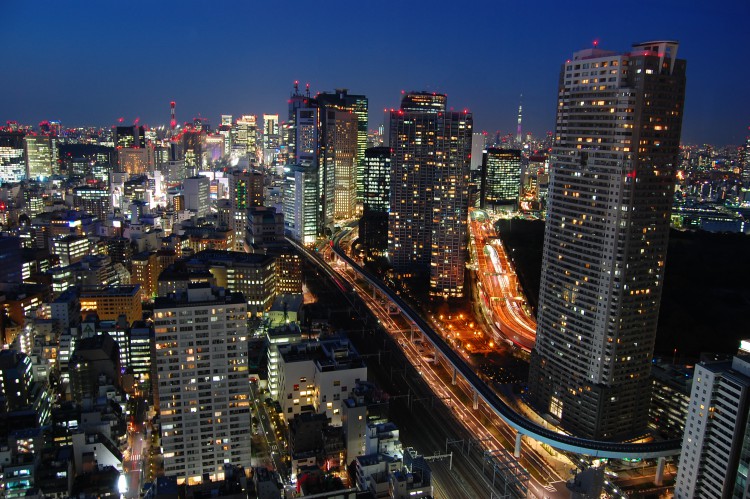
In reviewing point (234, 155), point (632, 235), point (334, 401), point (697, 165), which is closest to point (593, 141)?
point (632, 235)

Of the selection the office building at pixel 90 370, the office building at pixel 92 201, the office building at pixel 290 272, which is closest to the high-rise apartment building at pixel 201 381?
the office building at pixel 90 370

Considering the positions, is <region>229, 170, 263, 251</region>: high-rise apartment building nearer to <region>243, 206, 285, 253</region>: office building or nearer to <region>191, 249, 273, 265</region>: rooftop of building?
<region>243, 206, 285, 253</region>: office building

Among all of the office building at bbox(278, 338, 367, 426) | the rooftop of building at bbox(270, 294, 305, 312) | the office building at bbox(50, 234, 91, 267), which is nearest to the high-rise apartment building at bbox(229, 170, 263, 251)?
the office building at bbox(50, 234, 91, 267)

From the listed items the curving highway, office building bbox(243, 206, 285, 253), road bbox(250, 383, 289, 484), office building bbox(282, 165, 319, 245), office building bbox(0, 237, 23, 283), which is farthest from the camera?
office building bbox(282, 165, 319, 245)

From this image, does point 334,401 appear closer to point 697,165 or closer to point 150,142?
point 697,165

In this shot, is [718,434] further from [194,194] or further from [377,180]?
[194,194]

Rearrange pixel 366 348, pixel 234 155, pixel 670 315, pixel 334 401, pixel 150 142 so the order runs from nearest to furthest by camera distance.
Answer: pixel 334 401, pixel 366 348, pixel 670 315, pixel 150 142, pixel 234 155

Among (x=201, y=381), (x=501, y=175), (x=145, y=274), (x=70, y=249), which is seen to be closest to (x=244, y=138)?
(x=501, y=175)
